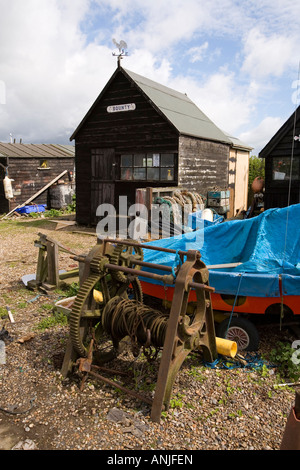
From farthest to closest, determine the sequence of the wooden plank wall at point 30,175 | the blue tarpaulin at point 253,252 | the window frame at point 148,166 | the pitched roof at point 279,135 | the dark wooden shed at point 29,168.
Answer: the wooden plank wall at point 30,175 → the dark wooden shed at point 29,168 → the window frame at point 148,166 → the pitched roof at point 279,135 → the blue tarpaulin at point 253,252

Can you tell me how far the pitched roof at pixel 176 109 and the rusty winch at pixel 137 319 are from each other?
8924 mm

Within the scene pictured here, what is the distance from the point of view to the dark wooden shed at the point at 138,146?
1299cm

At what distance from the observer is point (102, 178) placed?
14891 millimetres

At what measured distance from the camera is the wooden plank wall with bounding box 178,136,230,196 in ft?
42.5

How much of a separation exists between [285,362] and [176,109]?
39.3ft

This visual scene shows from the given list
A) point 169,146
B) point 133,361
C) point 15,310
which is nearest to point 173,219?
point 169,146

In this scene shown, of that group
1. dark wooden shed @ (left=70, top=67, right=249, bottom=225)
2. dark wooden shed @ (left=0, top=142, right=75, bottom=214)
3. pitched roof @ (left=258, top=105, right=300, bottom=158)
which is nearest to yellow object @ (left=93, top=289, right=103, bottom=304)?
dark wooden shed @ (left=70, top=67, right=249, bottom=225)

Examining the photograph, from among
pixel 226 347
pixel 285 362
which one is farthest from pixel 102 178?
pixel 285 362

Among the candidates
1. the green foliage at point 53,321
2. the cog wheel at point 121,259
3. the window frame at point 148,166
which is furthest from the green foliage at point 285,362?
the window frame at point 148,166

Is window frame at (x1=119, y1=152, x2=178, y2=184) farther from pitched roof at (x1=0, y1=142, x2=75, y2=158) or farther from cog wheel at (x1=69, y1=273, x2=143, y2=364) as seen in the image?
pitched roof at (x1=0, y1=142, x2=75, y2=158)

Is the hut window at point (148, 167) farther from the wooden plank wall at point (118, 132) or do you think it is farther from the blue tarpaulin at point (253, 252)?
the blue tarpaulin at point (253, 252)

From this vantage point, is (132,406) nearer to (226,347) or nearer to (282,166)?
(226,347)
